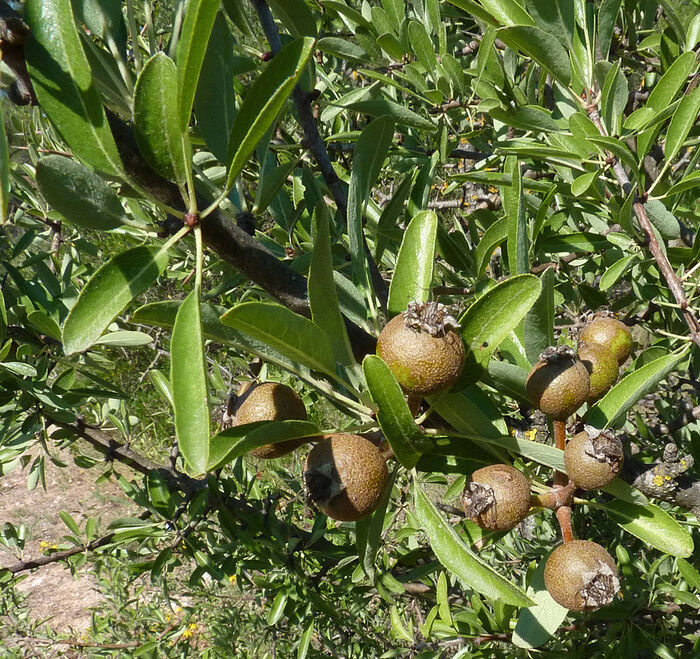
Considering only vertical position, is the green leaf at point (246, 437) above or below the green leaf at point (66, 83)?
below

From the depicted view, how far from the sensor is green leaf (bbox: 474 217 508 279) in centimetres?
121

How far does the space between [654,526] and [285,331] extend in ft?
2.31

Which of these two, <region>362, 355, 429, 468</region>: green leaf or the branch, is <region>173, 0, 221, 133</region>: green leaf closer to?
<region>362, 355, 429, 468</region>: green leaf

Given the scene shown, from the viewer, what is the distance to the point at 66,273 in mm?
1912

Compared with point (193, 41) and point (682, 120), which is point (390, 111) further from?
point (193, 41)

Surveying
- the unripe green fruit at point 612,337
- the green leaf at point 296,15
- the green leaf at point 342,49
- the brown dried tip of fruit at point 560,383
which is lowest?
the unripe green fruit at point 612,337

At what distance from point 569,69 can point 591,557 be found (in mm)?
949

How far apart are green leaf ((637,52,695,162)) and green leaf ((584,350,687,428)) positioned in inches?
19.5

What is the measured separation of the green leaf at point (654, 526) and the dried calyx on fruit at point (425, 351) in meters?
0.43

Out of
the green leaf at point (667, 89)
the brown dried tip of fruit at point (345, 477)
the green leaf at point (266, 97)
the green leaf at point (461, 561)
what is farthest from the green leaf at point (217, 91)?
the green leaf at point (667, 89)

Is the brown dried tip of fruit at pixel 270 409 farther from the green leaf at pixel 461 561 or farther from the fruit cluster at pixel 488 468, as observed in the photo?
the green leaf at pixel 461 561

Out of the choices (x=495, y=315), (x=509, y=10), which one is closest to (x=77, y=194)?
(x=495, y=315)

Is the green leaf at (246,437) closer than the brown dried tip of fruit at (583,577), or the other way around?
the green leaf at (246,437)

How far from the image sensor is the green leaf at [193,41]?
562mm
